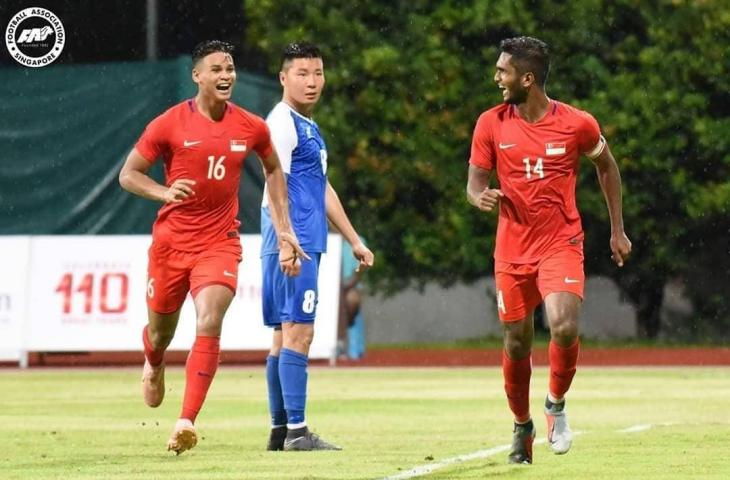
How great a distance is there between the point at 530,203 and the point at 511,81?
0.70 meters

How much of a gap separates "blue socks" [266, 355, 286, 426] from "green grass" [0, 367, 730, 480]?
0.30 meters

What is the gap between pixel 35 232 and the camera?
28641mm

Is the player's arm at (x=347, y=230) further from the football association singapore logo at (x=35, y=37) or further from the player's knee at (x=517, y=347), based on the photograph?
the football association singapore logo at (x=35, y=37)

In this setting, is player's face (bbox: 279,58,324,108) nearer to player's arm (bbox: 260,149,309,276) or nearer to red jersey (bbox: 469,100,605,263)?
player's arm (bbox: 260,149,309,276)

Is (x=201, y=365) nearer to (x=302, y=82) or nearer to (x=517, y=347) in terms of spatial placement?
(x=517, y=347)

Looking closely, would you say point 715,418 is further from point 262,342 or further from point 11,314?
point 11,314

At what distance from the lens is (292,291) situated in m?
11.9

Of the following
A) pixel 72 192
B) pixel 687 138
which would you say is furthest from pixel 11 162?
pixel 687 138

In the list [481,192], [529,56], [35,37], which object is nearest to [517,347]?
[481,192]

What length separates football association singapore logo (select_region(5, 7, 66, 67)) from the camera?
30.6 m

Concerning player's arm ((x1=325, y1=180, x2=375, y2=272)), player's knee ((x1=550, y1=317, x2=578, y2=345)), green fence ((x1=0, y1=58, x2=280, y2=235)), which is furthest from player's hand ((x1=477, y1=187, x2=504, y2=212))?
green fence ((x1=0, y1=58, x2=280, y2=235))

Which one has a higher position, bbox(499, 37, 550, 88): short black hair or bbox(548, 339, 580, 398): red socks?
bbox(499, 37, 550, 88): short black hair

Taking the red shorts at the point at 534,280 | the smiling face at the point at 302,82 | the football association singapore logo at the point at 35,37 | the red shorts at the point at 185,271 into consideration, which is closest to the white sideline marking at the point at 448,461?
the red shorts at the point at 534,280

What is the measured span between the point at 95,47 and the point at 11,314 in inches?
412
